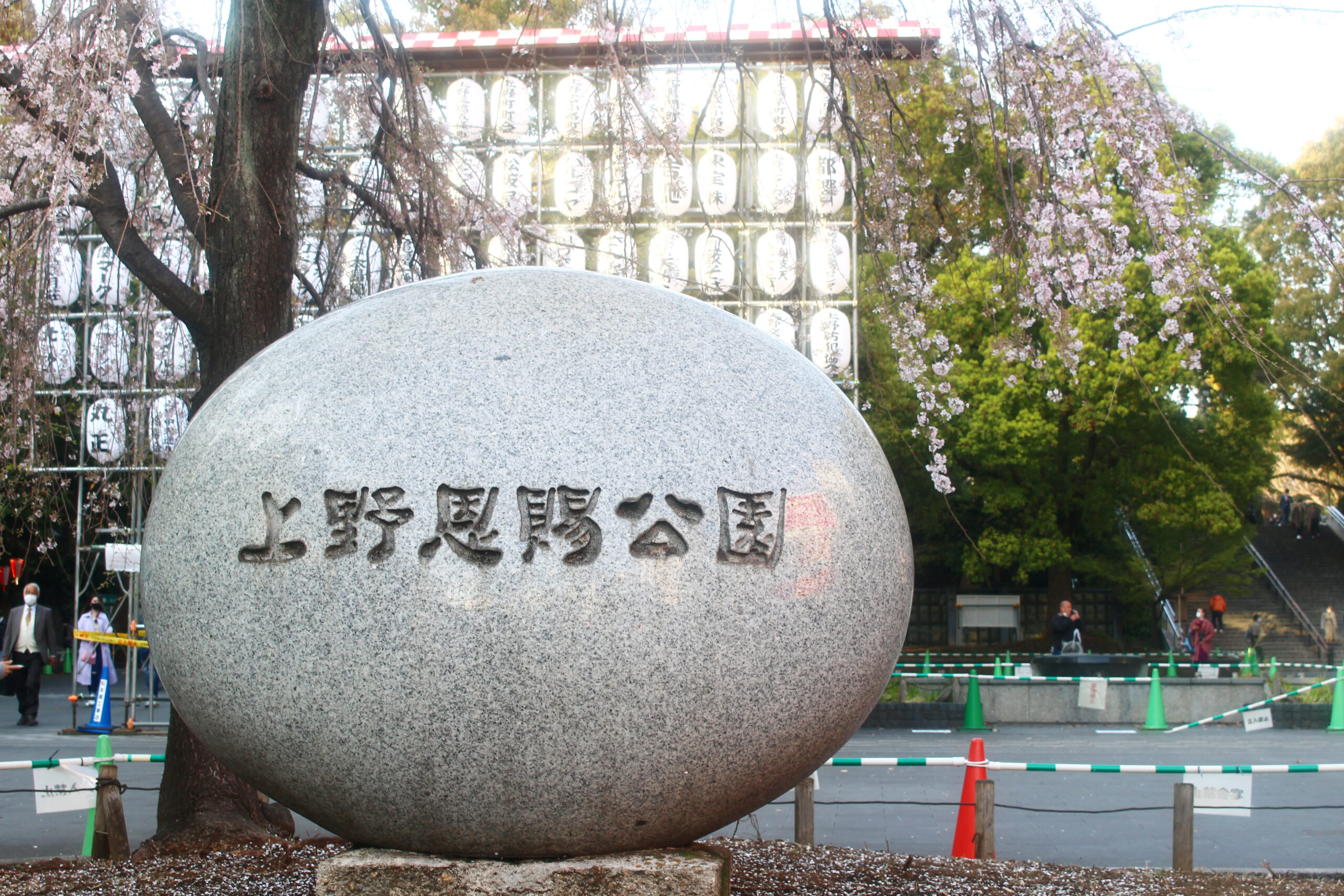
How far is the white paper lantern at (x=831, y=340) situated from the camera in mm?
17688

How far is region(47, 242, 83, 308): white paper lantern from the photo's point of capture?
8.39m

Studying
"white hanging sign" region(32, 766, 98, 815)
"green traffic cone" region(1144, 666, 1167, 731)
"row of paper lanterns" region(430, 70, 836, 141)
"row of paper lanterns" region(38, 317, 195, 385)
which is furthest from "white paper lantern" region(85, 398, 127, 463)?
"green traffic cone" region(1144, 666, 1167, 731)

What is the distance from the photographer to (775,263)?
17.3 metres

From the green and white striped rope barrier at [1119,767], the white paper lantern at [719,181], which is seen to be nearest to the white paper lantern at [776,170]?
the white paper lantern at [719,181]

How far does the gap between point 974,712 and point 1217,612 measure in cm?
1611

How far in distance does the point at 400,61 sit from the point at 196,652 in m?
4.66

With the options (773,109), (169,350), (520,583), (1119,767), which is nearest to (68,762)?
(169,350)

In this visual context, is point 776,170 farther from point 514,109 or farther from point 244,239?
point 244,239

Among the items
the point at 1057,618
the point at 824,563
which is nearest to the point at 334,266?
the point at 824,563

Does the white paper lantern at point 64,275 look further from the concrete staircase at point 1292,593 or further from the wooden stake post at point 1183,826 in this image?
the concrete staircase at point 1292,593

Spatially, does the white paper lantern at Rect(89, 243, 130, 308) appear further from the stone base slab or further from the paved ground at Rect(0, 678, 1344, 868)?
the stone base slab

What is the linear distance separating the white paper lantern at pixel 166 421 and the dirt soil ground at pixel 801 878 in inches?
155

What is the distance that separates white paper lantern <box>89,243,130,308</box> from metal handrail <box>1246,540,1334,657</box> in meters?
24.9

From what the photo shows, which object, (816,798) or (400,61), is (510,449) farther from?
(816,798)
